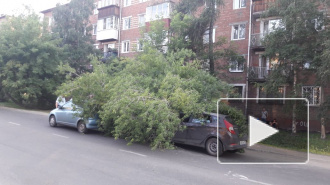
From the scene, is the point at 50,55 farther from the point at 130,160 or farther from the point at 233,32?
the point at 130,160

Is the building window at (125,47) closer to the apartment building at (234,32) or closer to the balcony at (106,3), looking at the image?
the apartment building at (234,32)

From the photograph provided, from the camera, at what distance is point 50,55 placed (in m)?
25.5

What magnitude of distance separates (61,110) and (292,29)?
13.1m

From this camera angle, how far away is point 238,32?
23.6 metres

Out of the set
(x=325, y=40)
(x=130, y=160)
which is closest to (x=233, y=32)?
(x=325, y=40)

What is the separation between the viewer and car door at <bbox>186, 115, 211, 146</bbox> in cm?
1015

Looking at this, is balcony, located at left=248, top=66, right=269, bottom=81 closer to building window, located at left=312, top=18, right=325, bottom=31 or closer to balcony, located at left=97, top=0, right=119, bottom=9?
building window, located at left=312, top=18, right=325, bottom=31

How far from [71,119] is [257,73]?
14.3 m

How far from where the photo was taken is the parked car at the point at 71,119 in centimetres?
Result: 1327

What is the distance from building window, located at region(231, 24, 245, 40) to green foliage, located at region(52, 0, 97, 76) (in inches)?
560

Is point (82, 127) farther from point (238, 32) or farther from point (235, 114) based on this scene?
point (238, 32)

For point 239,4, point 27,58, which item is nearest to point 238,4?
point 239,4

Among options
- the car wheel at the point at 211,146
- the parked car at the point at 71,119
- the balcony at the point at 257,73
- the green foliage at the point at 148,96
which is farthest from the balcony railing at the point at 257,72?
the parked car at the point at 71,119

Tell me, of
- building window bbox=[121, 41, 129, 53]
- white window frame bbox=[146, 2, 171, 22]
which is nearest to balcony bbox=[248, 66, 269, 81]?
white window frame bbox=[146, 2, 171, 22]
